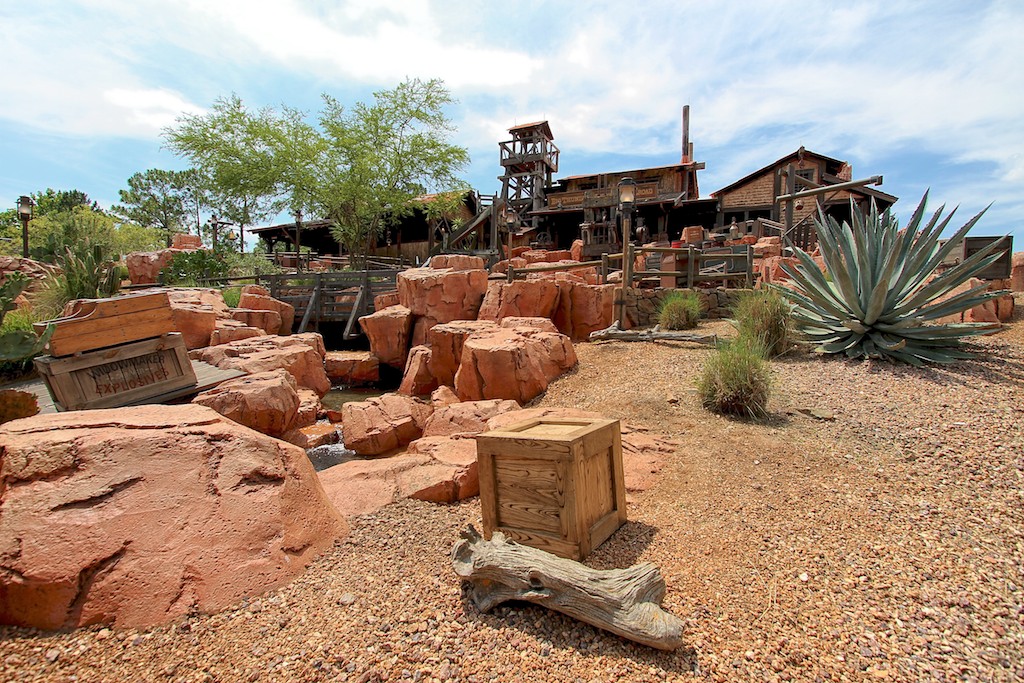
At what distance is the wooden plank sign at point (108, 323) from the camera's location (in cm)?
562

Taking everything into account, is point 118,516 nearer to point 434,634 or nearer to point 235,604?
point 235,604

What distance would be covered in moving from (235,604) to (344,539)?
0.68 meters

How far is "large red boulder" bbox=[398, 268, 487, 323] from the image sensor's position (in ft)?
37.0

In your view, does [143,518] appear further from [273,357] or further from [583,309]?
[583,309]

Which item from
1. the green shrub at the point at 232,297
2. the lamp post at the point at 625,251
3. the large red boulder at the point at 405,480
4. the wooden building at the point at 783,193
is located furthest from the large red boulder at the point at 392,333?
the wooden building at the point at 783,193

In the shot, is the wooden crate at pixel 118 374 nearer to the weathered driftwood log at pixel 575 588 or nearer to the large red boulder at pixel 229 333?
the large red boulder at pixel 229 333

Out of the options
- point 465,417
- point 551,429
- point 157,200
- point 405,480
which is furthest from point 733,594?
point 157,200

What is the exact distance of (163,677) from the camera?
1.78 metres

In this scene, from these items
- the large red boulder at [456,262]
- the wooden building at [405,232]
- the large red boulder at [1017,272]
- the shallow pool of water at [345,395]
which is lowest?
the shallow pool of water at [345,395]

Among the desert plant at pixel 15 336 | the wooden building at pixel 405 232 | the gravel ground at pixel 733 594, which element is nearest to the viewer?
the gravel ground at pixel 733 594

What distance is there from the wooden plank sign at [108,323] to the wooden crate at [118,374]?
93 millimetres

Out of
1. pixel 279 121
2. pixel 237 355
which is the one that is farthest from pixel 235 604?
pixel 279 121

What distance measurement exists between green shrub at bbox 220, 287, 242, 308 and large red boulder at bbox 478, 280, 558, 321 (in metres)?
8.81

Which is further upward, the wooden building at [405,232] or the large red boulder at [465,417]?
the wooden building at [405,232]
